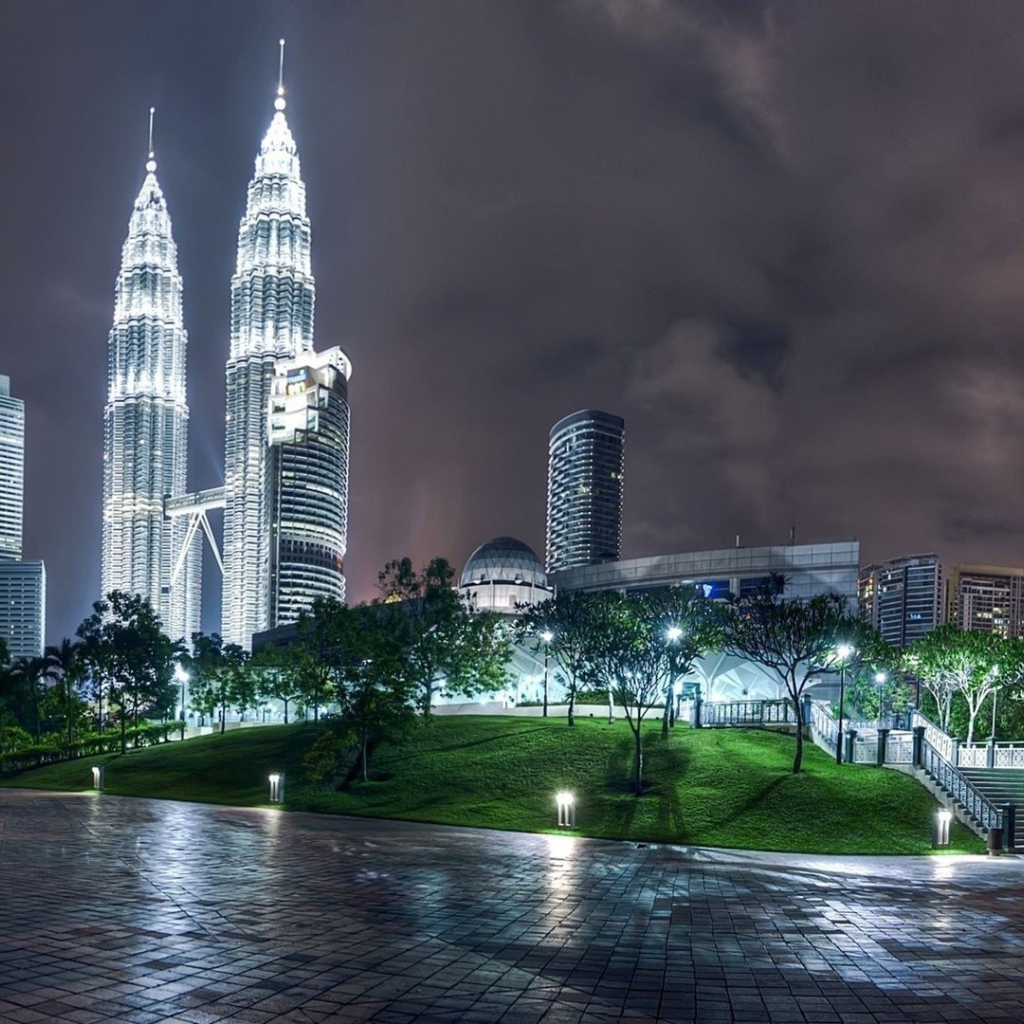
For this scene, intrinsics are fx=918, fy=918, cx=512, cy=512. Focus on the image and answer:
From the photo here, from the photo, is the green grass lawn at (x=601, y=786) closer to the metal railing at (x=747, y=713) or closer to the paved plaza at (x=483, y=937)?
the metal railing at (x=747, y=713)

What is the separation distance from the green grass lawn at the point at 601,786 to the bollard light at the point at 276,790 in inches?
18.9

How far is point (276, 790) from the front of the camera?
115 ft

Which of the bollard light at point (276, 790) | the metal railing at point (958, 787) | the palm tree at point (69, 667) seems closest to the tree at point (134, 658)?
the palm tree at point (69, 667)

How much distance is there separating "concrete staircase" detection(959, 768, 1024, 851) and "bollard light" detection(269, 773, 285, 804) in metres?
24.2

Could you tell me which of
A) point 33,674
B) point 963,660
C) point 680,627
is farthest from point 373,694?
point 33,674

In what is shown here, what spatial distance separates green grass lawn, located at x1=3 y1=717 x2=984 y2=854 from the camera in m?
27.4

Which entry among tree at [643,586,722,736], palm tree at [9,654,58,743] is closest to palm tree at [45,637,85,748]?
palm tree at [9,654,58,743]

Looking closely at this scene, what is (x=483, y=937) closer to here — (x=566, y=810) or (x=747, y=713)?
(x=566, y=810)

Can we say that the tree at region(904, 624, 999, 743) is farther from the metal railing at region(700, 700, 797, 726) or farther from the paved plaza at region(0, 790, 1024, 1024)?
the paved plaza at region(0, 790, 1024, 1024)

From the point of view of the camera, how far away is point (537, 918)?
12938 millimetres

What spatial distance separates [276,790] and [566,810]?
12556 millimetres

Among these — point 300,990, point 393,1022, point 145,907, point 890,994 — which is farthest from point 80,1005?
point 890,994

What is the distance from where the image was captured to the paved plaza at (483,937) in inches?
343

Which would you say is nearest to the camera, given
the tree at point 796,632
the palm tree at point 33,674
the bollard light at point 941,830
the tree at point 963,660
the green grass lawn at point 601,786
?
the bollard light at point 941,830
